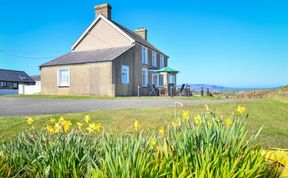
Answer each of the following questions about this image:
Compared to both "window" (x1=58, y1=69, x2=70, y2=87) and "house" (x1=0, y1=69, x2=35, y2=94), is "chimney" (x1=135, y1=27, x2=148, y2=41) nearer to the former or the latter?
"window" (x1=58, y1=69, x2=70, y2=87)

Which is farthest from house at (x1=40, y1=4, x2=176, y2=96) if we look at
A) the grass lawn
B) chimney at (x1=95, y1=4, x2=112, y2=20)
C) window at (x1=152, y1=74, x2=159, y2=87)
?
the grass lawn

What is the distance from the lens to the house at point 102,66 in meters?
23.8

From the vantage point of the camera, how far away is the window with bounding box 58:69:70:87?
25.9 meters

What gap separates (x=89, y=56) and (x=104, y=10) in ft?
18.9

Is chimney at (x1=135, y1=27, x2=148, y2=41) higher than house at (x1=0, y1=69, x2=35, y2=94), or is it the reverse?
chimney at (x1=135, y1=27, x2=148, y2=41)

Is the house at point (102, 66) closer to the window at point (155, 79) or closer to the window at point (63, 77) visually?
the window at point (63, 77)

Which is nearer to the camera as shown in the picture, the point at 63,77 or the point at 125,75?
the point at 125,75

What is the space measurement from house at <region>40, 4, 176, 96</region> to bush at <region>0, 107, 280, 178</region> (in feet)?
66.4

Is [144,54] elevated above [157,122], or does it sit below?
above

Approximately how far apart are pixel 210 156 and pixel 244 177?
14.6 inches

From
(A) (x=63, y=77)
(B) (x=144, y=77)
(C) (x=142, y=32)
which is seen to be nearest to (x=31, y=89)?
(A) (x=63, y=77)

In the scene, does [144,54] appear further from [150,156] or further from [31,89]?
[150,156]

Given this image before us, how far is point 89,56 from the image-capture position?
26.1 m

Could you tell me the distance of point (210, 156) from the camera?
7.88 feet
